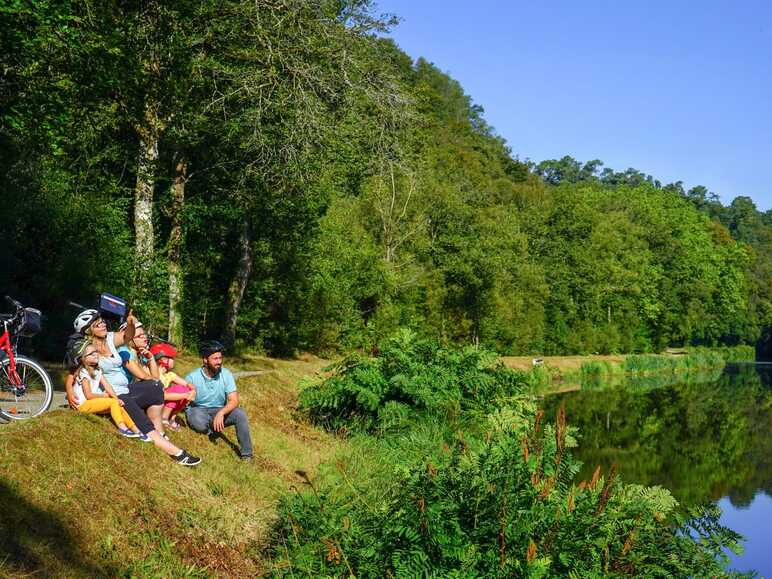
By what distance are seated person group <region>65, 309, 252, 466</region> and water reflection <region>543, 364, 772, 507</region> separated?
10.2m

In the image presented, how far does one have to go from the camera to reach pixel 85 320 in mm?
8570

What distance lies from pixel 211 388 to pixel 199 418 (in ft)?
1.32

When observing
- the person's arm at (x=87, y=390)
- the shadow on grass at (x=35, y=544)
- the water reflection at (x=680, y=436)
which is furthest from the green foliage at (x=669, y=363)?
the shadow on grass at (x=35, y=544)

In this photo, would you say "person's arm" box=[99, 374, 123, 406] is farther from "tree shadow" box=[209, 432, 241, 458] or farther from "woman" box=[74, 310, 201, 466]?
"tree shadow" box=[209, 432, 241, 458]

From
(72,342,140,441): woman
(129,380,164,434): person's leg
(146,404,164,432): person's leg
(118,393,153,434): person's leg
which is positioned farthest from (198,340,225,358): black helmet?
(72,342,140,441): woman

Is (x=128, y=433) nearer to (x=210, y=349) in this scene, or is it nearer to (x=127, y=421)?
(x=127, y=421)

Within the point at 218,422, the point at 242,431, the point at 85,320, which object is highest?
the point at 85,320

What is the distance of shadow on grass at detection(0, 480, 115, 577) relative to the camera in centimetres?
577

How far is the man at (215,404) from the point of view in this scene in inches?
401

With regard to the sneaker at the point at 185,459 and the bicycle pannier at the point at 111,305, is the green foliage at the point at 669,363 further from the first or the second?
the bicycle pannier at the point at 111,305

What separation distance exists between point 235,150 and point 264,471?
11.4 metres

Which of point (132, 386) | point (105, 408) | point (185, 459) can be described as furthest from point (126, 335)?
point (185, 459)

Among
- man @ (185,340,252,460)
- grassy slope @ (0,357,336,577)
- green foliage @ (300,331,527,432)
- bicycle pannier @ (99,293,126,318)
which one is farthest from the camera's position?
green foliage @ (300,331,527,432)

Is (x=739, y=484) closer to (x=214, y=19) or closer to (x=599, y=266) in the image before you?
(x=214, y=19)
